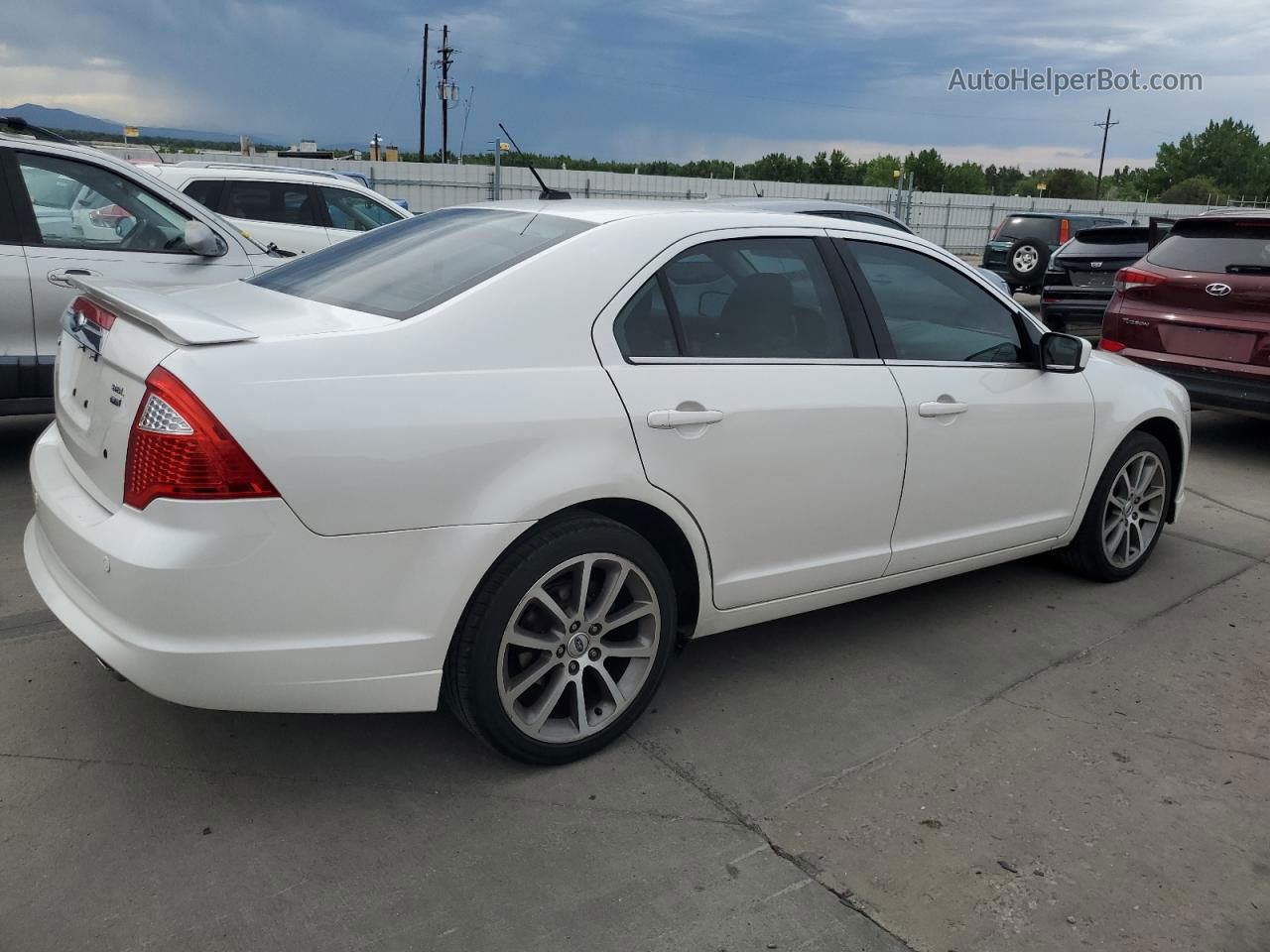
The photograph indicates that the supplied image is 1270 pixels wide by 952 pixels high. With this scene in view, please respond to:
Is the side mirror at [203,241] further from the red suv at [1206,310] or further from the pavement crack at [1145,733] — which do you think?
the red suv at [1206,310]

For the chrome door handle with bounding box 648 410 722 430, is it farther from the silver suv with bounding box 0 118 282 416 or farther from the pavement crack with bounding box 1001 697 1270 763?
the silver suv with bounding box 0 118 282 416

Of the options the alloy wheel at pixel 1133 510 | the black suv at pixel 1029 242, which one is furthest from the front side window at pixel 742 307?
the black suv at pixel 1029 242

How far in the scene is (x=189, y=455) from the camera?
2410 millimetres

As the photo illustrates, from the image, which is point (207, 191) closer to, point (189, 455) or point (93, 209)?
point (93, 209)

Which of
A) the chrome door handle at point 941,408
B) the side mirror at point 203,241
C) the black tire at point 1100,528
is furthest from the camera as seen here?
the side mirror at point 203,241

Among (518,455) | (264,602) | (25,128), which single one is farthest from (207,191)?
(264,602)

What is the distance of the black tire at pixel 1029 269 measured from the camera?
54.3ft

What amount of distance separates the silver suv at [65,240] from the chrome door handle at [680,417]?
3363 mm

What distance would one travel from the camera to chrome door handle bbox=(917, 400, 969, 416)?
3682mm

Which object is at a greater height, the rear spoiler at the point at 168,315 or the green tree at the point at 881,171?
the green tree at the point at 881,171

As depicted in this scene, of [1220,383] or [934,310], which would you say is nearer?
[934,310]

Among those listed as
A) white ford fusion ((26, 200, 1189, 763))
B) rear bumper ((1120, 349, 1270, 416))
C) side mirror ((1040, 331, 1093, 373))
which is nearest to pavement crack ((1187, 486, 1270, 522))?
rear bumper ((1120, 349, 1270, 416))

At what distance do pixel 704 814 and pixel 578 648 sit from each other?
57cm

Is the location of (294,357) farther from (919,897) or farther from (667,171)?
(667,171)
